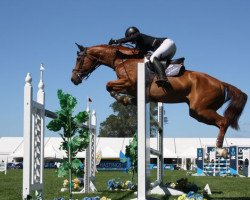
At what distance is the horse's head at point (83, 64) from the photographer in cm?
590

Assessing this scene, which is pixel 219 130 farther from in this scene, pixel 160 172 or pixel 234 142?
pixel 234 142

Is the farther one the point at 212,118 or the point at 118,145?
the point at 118,145

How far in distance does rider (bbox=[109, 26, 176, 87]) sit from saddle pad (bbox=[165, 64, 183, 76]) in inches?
5.2

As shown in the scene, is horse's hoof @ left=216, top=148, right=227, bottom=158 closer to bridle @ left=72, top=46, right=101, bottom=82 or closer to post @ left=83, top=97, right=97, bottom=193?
bridle @ left=72, top=46, right=101, bottom=82

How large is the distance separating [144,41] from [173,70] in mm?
467

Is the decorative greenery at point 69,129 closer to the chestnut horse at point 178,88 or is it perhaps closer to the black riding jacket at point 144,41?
the chestnut horse at point 178,88

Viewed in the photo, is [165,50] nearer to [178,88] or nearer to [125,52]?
[178,88]

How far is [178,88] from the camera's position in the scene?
17.8ft

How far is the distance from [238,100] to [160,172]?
2739 mm

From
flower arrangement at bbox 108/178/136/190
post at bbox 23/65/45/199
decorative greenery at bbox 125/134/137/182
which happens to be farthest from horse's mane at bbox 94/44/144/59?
flower arrangement at bbox 108/178/136/190

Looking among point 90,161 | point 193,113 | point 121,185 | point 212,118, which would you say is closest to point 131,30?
point 193,113

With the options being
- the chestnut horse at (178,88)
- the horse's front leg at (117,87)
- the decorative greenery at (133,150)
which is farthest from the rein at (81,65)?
the decorative greenery at (133,150)

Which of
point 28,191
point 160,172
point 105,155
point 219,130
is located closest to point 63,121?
point 28,191

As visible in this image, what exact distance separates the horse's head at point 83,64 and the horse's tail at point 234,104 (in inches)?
63.9
